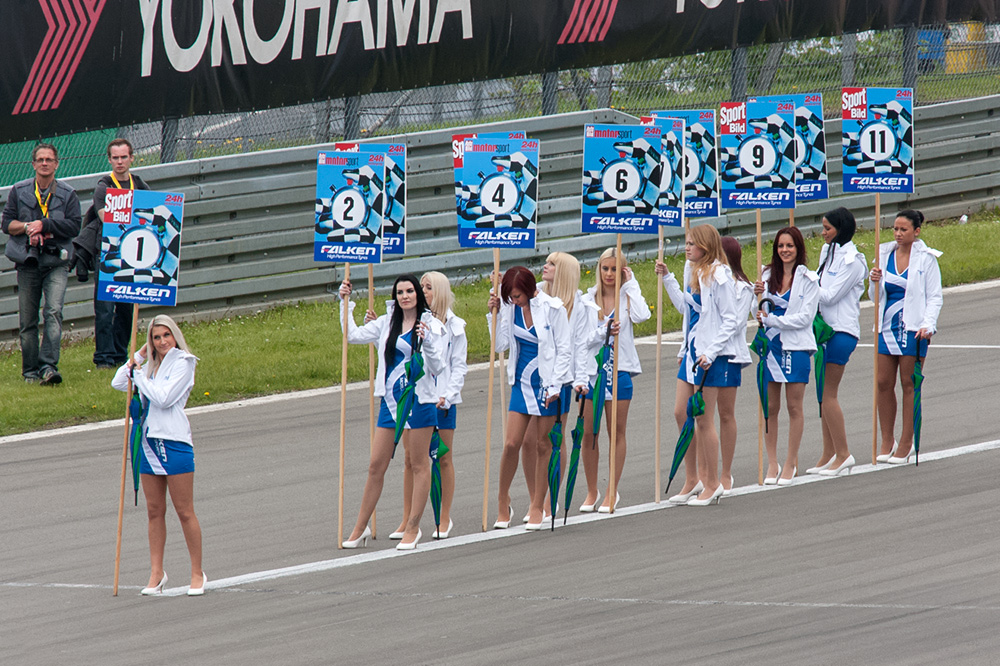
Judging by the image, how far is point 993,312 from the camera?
1802cm

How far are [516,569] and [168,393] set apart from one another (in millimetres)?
2487

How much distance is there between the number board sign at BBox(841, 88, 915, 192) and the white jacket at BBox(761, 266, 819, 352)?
149cm

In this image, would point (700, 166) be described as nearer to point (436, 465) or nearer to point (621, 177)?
point (621, 177)

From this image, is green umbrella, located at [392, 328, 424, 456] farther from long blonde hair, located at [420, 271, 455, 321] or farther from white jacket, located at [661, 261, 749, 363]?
white jacket, located at [661, 261, 749, 363]

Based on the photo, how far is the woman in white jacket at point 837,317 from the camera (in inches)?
455

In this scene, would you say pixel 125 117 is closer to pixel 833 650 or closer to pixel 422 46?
pixel 422 46

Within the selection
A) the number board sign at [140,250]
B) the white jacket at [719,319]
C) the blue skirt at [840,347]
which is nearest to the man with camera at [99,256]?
the number board sign at [140,250]

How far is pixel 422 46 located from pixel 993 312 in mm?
8361

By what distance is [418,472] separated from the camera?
988 cm

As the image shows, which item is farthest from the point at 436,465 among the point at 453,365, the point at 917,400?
the point at 917,400

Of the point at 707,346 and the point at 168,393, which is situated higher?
the point at 707,346

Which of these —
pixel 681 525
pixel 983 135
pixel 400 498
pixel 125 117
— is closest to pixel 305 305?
pixel 125 117

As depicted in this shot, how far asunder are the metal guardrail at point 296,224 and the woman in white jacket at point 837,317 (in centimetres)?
813

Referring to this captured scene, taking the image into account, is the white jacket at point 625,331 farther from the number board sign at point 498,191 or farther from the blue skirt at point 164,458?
the blue skirt at point 164,458
